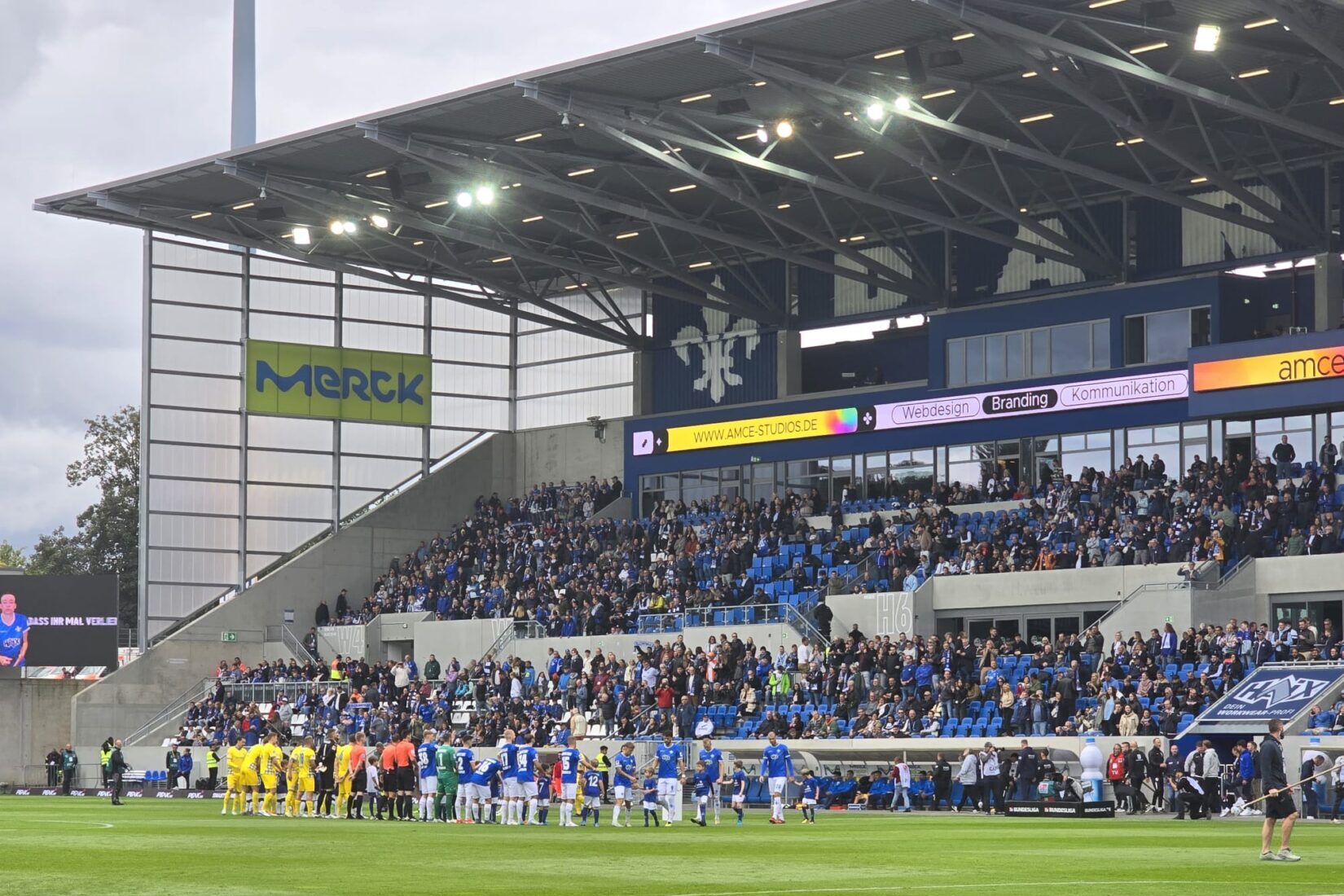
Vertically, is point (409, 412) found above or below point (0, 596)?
above

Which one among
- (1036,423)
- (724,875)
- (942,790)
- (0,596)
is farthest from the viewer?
(0,596)

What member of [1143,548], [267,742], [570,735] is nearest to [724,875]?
[267,742]

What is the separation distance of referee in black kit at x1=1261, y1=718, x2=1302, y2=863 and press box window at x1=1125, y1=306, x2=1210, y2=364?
2912 cm

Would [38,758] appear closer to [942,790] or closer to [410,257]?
[410,257]

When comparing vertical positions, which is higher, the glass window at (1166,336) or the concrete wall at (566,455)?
the glass window at (1166,336)

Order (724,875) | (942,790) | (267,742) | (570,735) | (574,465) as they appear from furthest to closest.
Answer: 1. (574,465)
2. (570,735)
3. (942,790)
4. (267,742)
5. (724,875)

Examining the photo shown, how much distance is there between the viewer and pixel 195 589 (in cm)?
6297

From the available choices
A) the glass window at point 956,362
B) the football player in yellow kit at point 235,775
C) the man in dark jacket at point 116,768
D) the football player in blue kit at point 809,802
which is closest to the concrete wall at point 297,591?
the man in dark jacket at point 116,768

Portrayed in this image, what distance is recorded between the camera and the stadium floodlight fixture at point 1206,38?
37.0m

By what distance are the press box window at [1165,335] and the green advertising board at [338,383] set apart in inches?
992

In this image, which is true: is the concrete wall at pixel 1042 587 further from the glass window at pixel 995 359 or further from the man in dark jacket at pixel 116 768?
the man in dark jacket at pixel 116 768

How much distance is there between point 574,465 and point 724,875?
4886 centimetres

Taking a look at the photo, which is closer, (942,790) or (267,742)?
(267,742)

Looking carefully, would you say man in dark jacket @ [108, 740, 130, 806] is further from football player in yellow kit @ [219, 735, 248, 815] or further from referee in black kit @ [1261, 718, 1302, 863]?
referee in black kit @ [1261, 718, 1302, 863]
